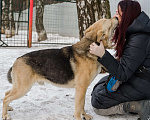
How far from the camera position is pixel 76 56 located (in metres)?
2.71

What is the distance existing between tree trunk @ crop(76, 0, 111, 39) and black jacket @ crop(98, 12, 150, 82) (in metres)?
2.66

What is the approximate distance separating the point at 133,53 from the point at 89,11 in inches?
113

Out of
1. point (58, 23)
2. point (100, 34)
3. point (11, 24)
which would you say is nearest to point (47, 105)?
point (100, 34)

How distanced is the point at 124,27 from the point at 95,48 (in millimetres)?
438

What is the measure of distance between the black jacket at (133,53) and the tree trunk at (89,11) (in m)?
2.66

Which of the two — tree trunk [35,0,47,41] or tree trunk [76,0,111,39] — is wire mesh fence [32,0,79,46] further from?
tree trunk [76,0,111,39]

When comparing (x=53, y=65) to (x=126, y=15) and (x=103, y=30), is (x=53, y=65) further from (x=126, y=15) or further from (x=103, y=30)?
(x=126, y=15)

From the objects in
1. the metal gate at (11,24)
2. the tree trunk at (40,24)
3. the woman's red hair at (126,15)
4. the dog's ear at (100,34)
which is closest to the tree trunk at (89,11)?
the dog's ear at (100,34)

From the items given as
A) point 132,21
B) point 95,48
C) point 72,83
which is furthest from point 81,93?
point 132,21

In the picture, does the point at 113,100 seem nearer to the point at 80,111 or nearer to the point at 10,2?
the point at 80,111

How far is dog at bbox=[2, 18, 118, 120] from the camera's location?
2.64 m

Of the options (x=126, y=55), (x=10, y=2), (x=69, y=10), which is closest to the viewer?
(x=126, y=55)

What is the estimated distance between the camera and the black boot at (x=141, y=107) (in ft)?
8.11

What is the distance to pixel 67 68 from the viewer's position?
2.70 meters
